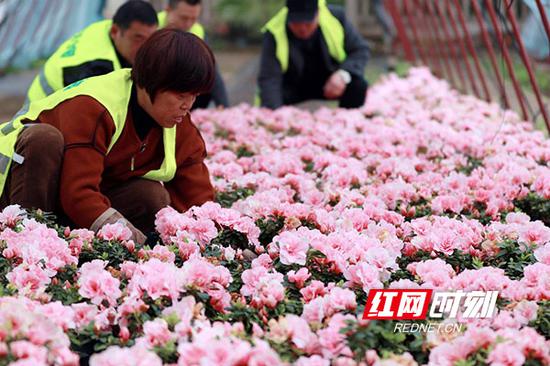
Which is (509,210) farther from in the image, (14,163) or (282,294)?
(14,163)

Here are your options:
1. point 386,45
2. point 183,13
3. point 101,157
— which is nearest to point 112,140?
point 101,157

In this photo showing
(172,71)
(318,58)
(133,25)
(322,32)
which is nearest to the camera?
(172,71)

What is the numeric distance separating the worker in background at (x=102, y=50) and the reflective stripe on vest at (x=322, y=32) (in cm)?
184

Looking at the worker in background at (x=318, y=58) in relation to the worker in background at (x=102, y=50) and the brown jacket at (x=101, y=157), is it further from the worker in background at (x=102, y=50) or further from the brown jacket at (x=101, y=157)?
the brown jacket at (x=101, y=157)

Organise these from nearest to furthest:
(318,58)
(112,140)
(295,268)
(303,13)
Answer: (295,268), (112,140), (303,13), (318,58)

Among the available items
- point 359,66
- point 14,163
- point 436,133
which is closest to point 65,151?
point 14,163

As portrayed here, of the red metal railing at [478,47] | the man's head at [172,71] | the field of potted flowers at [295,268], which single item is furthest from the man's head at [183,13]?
the man's head at [172,71]

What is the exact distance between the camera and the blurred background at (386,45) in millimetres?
7129

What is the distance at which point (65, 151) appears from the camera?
10.6 ft

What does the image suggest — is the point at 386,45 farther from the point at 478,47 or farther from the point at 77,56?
the point at 77,56

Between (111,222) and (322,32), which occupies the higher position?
(111,222)

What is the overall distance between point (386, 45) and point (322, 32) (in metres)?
9.11

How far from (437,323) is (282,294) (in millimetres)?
455

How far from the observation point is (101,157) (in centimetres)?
325
